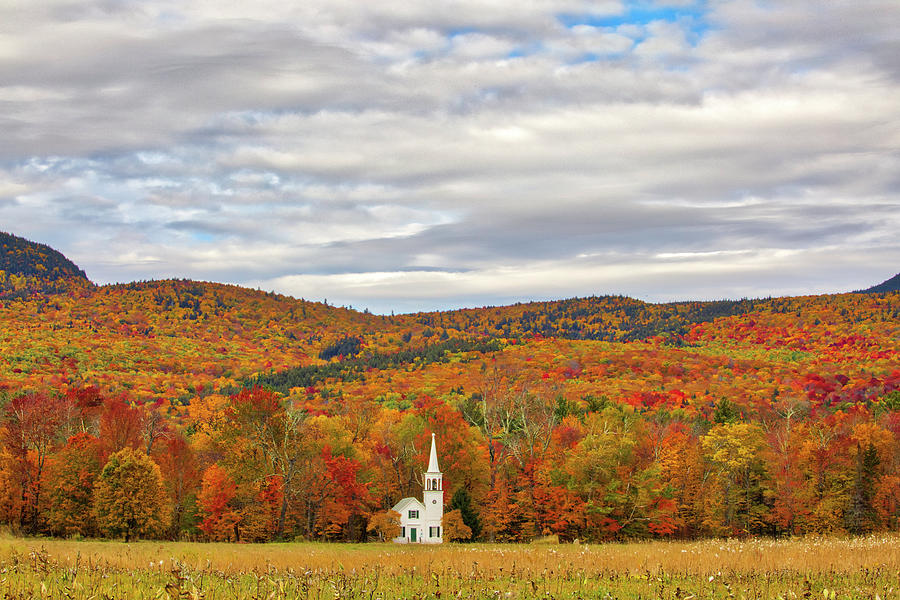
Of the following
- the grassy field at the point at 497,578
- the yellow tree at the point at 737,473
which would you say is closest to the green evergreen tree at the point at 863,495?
the yellow tree at the point at 737,473

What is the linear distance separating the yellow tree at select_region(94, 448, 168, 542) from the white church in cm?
1775

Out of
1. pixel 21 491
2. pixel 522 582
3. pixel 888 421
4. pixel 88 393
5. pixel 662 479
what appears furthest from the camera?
pixel 88 393

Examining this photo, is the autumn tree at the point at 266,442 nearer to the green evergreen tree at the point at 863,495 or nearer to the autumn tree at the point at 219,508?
the autumn tree at the point at 219,508

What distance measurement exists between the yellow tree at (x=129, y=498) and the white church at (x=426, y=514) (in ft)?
58.2

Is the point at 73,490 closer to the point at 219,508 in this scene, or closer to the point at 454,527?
the point at 219,508

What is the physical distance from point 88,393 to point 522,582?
87287mm

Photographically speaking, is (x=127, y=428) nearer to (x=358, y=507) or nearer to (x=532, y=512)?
(x=358, y=507)

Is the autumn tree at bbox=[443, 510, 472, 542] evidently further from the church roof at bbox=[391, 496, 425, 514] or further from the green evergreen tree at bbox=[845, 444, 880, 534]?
the green evergreen tree at bbox=[845, 444, 880, 534]

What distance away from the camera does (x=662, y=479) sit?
251 feet

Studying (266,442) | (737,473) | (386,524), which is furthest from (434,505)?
(737,473)

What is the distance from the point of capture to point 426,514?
6306cm

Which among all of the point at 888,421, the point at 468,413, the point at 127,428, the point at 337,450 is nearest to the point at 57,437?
the point at 127,428

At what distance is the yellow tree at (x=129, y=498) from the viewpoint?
194ft

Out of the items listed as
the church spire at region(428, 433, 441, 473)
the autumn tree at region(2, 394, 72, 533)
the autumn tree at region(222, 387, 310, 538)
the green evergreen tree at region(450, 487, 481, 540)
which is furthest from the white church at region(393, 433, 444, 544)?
the autumn tree at region(2, 394, 72, 533)
